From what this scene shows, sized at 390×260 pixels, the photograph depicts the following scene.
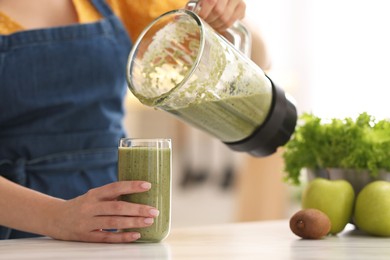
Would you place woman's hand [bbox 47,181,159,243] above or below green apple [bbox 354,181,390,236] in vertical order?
below

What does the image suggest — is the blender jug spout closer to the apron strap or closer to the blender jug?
the blender jug

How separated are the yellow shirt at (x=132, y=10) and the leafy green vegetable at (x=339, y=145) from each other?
0.41m

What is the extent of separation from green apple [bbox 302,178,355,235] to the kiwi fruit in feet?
0.16

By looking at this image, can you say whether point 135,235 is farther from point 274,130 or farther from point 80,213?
point 274,130

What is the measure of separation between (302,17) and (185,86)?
3.08m

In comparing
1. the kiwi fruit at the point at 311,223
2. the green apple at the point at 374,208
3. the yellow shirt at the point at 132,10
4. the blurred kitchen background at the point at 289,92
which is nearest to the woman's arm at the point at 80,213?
the kiwi fruit at the point at 311,223

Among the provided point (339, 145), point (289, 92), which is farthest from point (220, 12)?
point (289, 92)

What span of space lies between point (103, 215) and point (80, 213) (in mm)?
39

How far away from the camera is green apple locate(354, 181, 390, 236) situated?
1.32m

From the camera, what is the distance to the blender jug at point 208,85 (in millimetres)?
1194

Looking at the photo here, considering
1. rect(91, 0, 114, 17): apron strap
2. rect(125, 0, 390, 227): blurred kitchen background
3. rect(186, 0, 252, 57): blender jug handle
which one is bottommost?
rect(125, 0, 390, 227): blurred kitchen background

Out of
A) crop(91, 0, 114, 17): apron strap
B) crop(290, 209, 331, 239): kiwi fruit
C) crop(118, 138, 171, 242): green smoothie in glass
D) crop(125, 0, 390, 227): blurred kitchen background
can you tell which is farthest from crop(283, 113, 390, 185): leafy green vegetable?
crop(125, 0, 390, 227): blurred kitchen background

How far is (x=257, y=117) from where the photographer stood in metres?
1.39

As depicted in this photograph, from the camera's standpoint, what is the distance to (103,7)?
1675 millimetres
